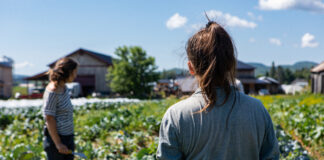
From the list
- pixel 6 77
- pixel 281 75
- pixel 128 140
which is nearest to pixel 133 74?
pixel 6 77

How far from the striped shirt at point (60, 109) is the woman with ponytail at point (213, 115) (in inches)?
63.1

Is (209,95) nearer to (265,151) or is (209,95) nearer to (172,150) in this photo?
(172,150)

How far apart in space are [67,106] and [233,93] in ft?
6.14

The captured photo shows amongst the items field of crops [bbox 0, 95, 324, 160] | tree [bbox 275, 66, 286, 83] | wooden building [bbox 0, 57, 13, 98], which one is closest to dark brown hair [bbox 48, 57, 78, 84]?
field of crops [bbox 0, 95, 324, 160]

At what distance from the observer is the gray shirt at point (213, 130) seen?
1256 mm

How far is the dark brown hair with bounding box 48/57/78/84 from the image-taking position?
261 centimetres

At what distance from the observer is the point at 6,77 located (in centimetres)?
3484

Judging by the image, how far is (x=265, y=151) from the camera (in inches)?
55.7

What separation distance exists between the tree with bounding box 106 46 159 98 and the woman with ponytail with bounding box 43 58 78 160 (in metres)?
26.3

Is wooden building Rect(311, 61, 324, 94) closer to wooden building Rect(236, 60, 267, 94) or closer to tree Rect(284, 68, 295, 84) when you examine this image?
wooden building Rect(236, 60, 267, 94)

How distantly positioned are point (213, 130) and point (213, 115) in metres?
0.07

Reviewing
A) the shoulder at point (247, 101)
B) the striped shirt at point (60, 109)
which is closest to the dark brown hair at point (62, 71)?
the striped shirt at point (60, 109)

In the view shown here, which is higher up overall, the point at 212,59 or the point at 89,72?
the point at 89,72

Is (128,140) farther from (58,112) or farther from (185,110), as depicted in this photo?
(185,110)
